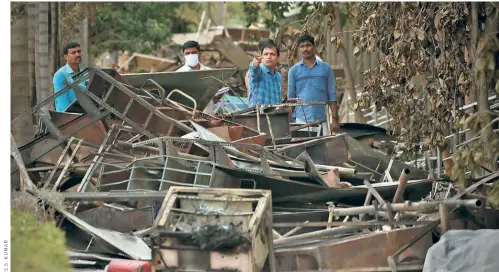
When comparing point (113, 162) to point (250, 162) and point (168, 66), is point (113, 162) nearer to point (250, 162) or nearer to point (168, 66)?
point (250, 162)

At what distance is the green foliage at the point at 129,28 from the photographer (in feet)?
99.2

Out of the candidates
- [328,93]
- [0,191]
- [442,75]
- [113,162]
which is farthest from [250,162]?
[328,93]

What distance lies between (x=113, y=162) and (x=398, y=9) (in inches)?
116

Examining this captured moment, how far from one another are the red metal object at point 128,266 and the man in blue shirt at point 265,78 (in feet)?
19.2

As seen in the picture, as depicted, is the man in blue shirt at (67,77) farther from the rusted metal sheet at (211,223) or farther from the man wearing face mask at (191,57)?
the rusted metal sheet at (211,223)

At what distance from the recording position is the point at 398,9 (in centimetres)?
1131

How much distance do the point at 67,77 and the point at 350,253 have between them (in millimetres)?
5478

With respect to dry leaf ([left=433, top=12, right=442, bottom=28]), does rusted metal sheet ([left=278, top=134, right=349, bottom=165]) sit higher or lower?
lower

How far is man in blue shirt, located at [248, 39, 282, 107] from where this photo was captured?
14602 mm

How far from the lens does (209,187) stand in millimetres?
10086

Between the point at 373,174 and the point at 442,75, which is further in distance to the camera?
the point at 373,174

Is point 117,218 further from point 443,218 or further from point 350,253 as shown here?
point 443,218

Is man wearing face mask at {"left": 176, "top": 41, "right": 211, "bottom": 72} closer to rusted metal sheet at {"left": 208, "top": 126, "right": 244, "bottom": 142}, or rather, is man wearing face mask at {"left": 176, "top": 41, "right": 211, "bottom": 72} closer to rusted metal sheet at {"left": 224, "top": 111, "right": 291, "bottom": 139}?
rusted metal sheet at {"left": 224, "top": 111, "right": 291, "bottom": 139}

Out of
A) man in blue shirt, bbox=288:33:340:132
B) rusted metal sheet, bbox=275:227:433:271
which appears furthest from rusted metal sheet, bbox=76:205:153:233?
man in blue shirt, bbox=288:33:340:132
